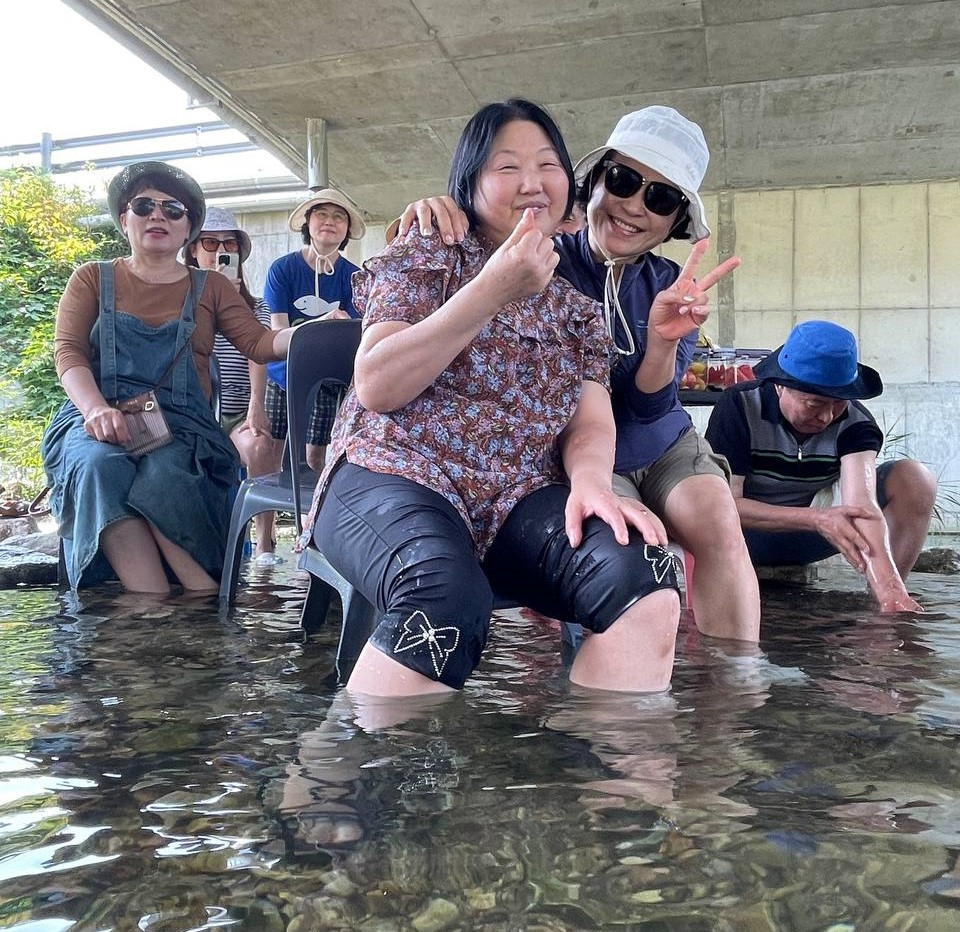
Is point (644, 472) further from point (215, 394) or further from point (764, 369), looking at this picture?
point (215, 394)

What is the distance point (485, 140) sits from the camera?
2.11 metres

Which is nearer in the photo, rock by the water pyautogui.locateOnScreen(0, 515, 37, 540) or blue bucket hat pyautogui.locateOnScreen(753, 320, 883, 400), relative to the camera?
blue bucket hat pyautogui.locateOnScreen(753, 320, 883, 400)

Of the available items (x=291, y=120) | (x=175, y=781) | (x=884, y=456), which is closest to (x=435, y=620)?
(x=175, y=781)

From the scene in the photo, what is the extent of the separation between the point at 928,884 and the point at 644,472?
71.6 inches

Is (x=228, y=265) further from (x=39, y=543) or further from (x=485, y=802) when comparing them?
(x=485, y=802)

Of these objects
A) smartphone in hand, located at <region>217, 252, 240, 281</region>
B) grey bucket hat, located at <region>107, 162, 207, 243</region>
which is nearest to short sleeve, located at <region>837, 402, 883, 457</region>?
grey bucket hat, located at <region>107, 162, 207, 243</region>

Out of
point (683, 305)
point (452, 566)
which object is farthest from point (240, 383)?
point (452, 566)

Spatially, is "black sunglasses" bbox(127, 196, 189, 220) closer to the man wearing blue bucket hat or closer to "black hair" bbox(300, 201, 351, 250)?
"black hair" bbox(300, 201, 351, 250)

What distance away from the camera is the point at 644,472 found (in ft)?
9.08

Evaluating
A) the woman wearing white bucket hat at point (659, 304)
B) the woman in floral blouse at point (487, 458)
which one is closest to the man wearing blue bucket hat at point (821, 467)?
the woman wearing white bucket hat at point (659, 304)

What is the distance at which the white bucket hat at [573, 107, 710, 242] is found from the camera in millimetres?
2416

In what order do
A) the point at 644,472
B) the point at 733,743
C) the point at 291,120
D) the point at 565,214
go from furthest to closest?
the point at 291,120, the point at 644,472, the point at 565,214, the point at 733,743

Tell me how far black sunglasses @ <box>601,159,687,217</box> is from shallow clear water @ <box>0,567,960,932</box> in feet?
3.92

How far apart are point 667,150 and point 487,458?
106 centimetres
